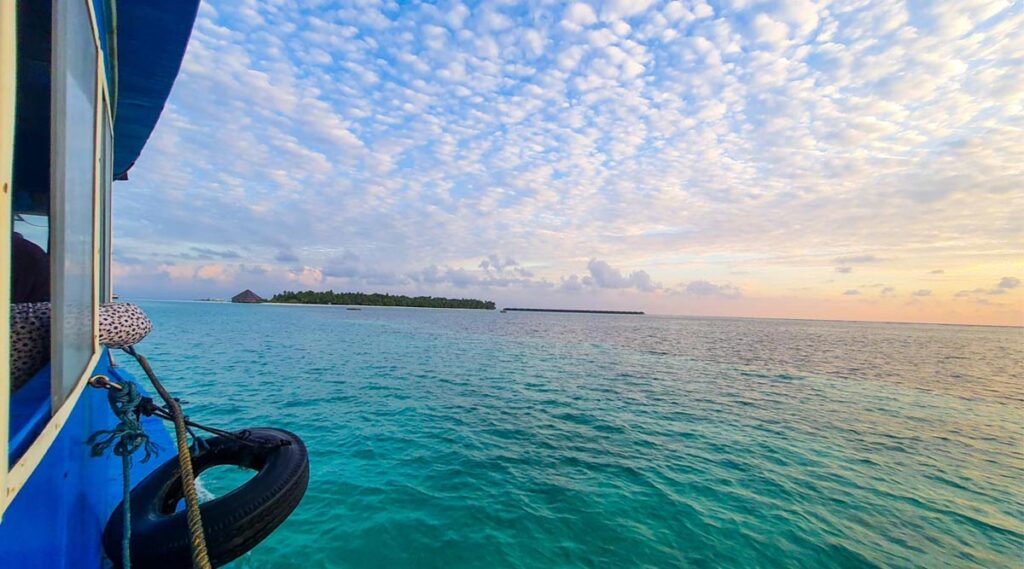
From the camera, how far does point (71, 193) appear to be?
191 centimetres

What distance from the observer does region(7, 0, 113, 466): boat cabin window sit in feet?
5.31

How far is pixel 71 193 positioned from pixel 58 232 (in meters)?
0.37

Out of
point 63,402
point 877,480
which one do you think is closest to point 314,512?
point 63,402

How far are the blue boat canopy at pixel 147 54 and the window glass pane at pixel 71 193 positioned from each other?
1436 mm

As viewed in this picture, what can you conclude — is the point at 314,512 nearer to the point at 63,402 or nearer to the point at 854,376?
the point at 63,402

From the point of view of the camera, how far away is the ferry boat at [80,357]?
1.54m

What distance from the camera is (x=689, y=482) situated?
862 centimetres

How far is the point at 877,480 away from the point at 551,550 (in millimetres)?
8718

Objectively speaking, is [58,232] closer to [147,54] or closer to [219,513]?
[219,513]

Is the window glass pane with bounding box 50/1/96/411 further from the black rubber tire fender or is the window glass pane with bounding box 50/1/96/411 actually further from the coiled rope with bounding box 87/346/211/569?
the black rubber tire fender

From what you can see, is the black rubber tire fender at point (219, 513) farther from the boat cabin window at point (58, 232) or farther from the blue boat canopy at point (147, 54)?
the blue boat canopy at point (147, 54)

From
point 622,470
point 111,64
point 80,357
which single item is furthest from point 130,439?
point 622,470

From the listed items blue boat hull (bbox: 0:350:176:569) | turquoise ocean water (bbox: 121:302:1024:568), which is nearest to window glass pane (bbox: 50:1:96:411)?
blue boat hull (bbox: 0:350:176:569)

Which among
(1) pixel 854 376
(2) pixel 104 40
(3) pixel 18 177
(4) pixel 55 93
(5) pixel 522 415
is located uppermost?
(2) pixel 104 40
